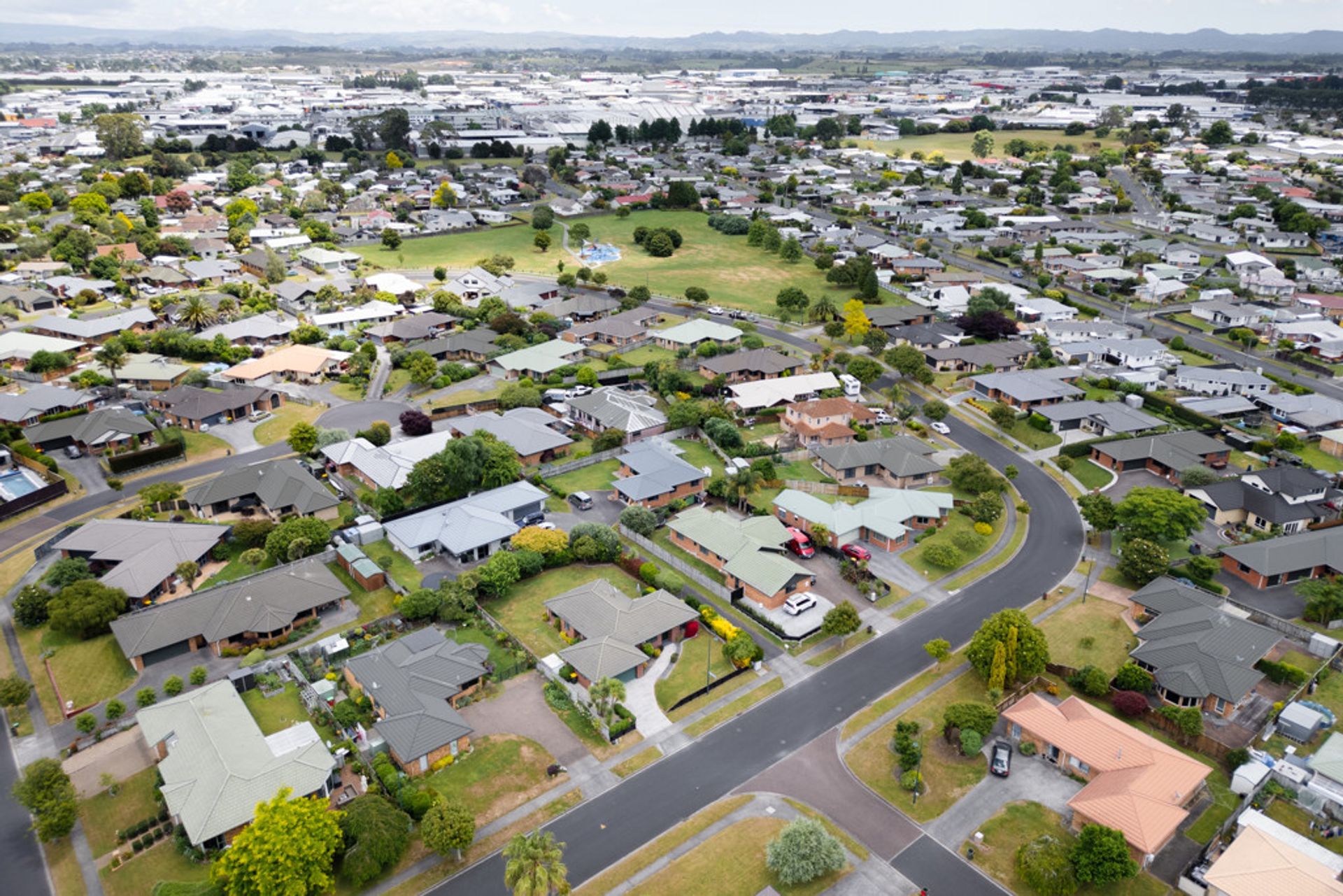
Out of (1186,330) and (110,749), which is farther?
(1186,330)

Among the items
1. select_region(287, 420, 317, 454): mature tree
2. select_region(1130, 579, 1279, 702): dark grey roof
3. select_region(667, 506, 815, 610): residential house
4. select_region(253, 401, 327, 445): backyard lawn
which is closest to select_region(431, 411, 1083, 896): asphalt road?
select_region(667, 506, 815, 610): residential house

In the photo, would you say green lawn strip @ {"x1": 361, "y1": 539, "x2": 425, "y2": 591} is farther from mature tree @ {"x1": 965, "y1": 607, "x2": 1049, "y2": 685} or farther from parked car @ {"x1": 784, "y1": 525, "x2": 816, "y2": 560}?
mature tree @ {"x1": 965, "y1": 607, "x2": 1049, "y2": 685}

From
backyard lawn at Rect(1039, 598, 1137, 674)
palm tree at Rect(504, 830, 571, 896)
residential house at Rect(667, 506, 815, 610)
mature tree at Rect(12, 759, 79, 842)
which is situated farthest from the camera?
residential house at Rect(667, 506, 815, 610)

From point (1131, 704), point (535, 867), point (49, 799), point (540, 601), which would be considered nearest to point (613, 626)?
point (540, 601)

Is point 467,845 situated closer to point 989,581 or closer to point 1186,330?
point 989,581

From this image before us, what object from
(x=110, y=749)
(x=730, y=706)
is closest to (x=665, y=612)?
(x=730, y=706)

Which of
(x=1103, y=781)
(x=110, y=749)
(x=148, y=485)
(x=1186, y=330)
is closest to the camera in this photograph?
(x=1103, y=781)

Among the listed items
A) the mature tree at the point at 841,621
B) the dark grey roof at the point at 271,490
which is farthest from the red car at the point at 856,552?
the dark grey roof at the point at 271,490

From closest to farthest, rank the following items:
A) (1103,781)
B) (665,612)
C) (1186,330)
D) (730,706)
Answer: (1103,781) < (730,706) < (665,612) < (1186,330)
